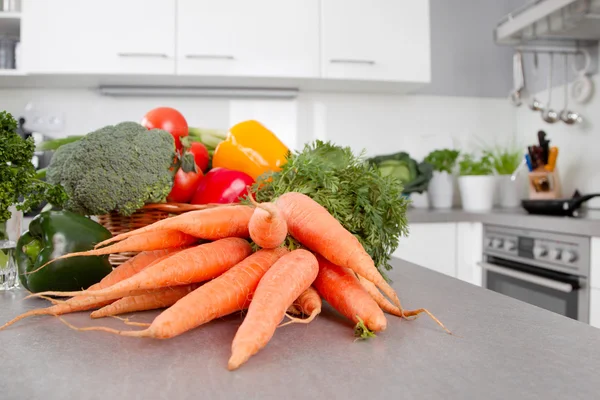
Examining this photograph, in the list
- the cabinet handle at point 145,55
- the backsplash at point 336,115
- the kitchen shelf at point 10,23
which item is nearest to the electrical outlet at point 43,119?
the backsplash at point 336,115

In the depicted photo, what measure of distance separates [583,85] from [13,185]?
2563mm

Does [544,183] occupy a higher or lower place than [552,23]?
lower

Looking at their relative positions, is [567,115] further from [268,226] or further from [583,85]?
[268,226]

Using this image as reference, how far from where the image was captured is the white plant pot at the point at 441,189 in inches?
110

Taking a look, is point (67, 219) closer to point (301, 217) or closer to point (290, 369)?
point (301, 217)

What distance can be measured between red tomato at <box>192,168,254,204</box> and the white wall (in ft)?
6.81

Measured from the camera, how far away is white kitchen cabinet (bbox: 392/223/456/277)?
7.72ft

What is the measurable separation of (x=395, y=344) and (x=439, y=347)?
0.04 m

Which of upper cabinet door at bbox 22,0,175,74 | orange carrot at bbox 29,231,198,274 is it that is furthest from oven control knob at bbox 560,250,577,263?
upper cabinet door at bbox 22,0,175,74

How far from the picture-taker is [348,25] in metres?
2.57

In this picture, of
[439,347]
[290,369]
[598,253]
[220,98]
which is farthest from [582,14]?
[290,369]

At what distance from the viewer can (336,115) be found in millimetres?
2949

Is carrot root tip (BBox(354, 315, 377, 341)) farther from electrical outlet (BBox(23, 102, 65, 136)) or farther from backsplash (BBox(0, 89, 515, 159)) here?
electrical outlet (BBox(23, 102, 65, 136))

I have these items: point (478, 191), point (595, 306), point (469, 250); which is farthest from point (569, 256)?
point (478, 191)
